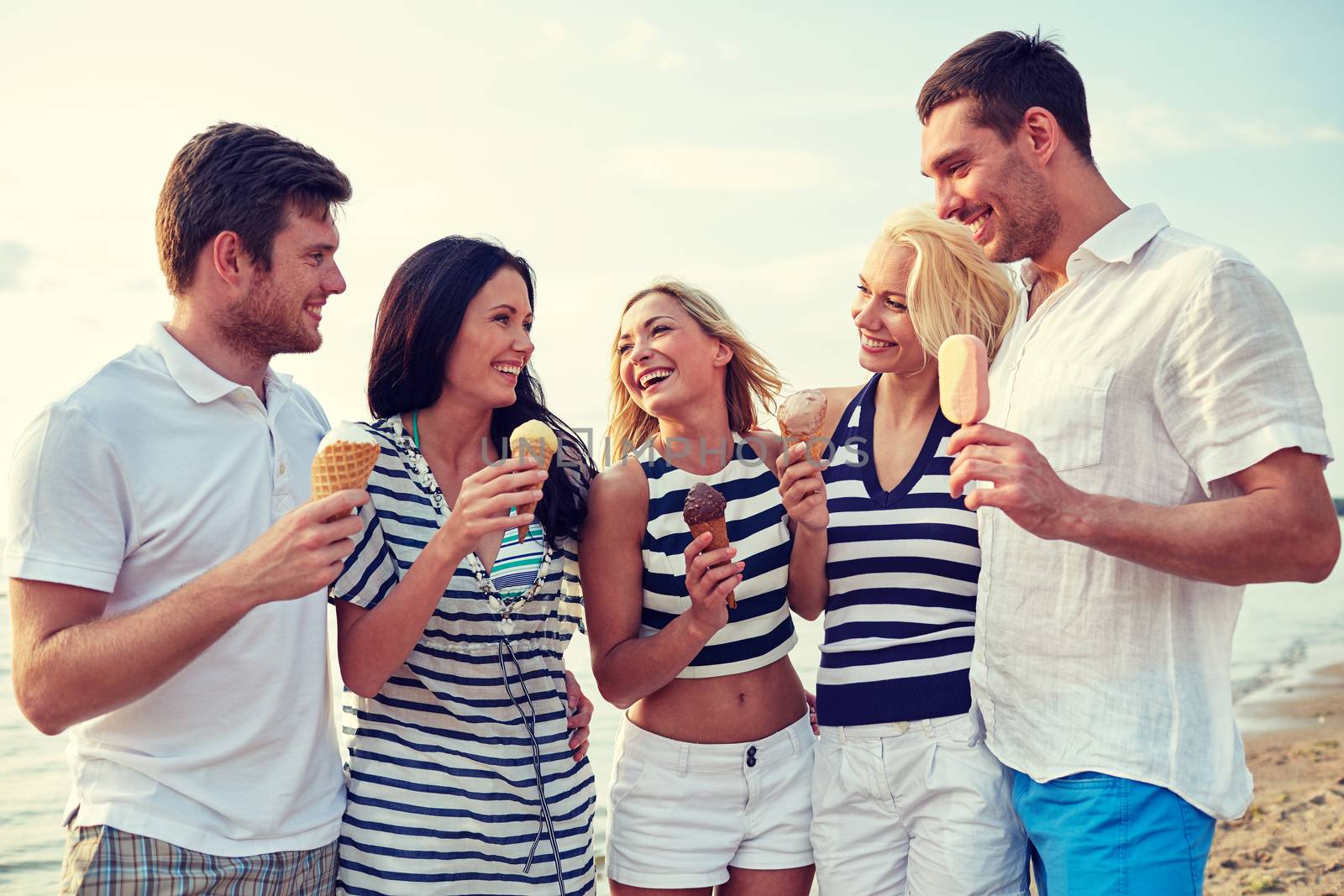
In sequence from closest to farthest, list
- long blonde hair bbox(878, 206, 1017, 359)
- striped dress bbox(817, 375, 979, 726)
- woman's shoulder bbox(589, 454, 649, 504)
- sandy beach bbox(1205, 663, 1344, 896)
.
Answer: striped dress bbox(817, 375, 979, 726) < long blonde hair bbox(878, 206, 1017, 359) < woman's shoulder bbox(589, 454, 649, 504) < sandy beach bbox(1205, 663, 1344, 896)

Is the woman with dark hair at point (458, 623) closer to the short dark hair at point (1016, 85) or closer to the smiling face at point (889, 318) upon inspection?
the smiling face at point (889, 318)

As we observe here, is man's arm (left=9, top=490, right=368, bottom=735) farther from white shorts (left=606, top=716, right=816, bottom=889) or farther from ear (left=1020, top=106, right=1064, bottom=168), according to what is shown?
ear (left=1020, top=106, right=1064, bottom=168)

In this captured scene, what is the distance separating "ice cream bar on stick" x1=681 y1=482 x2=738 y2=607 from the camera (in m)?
3.97

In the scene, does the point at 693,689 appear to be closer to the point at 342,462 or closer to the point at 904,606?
the point at 904,606

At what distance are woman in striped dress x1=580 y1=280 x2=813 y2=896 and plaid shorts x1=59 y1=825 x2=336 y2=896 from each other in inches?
56.5

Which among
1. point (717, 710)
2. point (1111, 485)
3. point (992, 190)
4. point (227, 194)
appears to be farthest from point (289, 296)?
point (1111, 485)

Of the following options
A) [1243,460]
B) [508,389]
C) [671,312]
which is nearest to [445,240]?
[508,389]

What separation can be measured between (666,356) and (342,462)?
1837 mm

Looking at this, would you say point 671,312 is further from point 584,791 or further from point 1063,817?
point 1063,817

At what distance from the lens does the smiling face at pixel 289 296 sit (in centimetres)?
358

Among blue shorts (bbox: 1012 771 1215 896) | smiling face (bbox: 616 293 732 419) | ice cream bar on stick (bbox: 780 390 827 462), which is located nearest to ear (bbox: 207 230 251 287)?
smiling face (bbox: 616 293 732 419)

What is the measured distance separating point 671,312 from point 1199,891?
295cm

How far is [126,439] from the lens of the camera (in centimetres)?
321

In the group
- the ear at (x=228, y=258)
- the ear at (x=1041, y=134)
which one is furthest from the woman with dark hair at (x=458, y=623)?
the ear at (x=1041, y=134)
